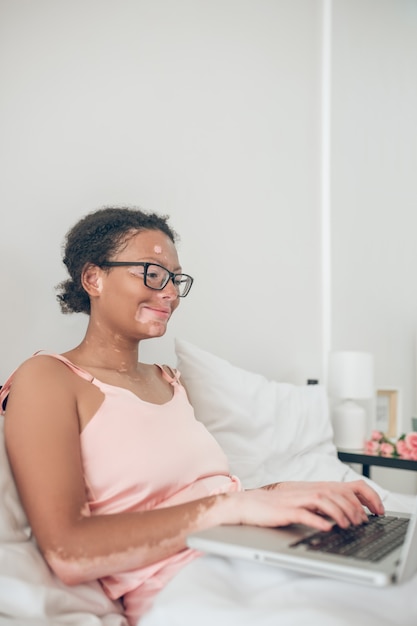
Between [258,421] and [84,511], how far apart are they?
0.91 m

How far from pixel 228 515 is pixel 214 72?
5.31ft

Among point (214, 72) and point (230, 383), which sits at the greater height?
point (214, 72)

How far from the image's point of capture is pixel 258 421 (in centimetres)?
178

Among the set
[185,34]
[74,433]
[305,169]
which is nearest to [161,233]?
[74,433]

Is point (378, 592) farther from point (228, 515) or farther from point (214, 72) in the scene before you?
point (214, 72)

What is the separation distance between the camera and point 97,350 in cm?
128

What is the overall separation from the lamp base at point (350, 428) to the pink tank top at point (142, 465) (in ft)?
3.82

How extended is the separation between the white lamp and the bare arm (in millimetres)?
1333

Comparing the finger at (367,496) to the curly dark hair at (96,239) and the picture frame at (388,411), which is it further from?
the picture frame at (388,411)

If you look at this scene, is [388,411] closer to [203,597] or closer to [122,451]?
[122,451]

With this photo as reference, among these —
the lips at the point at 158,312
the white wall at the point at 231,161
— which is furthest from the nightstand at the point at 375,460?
the lips at the point at 158,312

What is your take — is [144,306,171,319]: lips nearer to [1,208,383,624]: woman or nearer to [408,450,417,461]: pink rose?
[1,208,383,624]: woman

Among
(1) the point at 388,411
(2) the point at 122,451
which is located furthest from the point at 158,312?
(1) the point at 388,411

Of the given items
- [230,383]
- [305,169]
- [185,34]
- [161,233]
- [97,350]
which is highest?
[185,34]
